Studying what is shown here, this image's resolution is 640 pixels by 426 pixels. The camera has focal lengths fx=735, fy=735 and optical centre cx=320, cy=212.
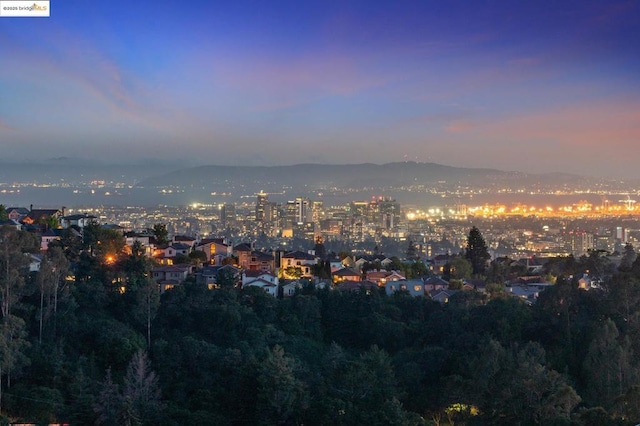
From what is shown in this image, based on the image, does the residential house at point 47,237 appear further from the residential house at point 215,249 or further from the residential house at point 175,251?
the residential house at point 215,249

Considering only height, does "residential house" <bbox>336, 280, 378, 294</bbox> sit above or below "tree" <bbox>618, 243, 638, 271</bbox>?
below

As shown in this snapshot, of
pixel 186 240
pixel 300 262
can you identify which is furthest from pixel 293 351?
pixel 186 240

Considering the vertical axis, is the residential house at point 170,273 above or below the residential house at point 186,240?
below

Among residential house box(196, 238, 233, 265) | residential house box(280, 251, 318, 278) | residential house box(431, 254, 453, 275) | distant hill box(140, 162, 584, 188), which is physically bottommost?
residential house box(431, 254, 453, 275)

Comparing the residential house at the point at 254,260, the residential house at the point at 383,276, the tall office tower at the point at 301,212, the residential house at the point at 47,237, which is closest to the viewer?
the residential house at the point at 47,237

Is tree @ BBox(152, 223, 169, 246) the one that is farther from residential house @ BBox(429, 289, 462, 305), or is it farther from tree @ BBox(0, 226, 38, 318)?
residential house @ BBox(429, 289, 462, 305)

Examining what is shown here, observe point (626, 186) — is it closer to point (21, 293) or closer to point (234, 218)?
point (234, 218)

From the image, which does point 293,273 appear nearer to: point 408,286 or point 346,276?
point 346,276

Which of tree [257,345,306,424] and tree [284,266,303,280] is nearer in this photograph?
tree [257,345,306,424]

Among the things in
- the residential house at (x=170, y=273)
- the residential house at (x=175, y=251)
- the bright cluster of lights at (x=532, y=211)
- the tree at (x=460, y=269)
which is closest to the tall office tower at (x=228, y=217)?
the bright cluster of lights at (x=532, y=211)

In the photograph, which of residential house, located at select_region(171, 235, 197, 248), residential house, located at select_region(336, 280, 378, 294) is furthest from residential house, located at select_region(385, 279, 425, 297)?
residential house, located at select_region(171, 235, 197, 248)
